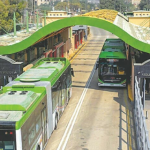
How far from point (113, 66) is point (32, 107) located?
1380 centimetres

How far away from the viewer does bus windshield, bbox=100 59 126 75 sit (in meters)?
25.4

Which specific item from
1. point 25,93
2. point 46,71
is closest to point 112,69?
point 46,71

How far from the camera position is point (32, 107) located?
1258 cm

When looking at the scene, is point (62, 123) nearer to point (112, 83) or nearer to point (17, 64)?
point (17, 64)

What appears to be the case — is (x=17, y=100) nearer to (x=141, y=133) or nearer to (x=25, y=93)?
(x=25, y=93)

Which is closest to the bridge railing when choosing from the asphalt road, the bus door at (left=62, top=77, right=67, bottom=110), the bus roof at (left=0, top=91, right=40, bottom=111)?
the asphalt road

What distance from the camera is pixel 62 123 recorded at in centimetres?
1873

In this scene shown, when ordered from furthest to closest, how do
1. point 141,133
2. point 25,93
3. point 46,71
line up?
point 46,71 < point 141,133 < point 25,93

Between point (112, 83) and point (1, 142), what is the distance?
15923 millimetres

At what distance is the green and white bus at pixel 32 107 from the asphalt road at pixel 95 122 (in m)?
0.93

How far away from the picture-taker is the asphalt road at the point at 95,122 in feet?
52.1

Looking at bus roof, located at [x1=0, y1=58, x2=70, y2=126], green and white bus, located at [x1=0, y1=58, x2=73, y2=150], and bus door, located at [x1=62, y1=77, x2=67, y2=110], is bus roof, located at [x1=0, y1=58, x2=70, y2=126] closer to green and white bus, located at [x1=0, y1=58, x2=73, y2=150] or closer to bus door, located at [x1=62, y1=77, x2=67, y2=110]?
green and white bus, located at [x1=0, y1=58, x2=73, y2=150]

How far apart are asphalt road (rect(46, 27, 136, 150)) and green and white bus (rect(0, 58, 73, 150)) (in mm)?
929

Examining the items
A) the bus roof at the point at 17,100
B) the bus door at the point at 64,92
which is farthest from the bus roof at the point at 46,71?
the bus roof at the point at 17,100
